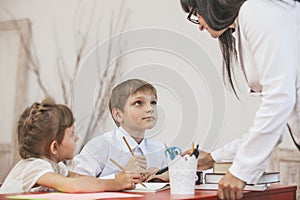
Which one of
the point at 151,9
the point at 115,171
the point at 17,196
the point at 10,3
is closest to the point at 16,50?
the point at 10,3

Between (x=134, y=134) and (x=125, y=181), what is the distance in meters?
0.16

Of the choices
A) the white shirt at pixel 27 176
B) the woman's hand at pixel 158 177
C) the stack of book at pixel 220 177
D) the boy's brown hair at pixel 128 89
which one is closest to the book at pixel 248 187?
the stack of book at pixel 220 177

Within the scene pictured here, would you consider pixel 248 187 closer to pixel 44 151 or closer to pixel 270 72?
pixel 270 72

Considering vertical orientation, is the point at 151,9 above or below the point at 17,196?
above

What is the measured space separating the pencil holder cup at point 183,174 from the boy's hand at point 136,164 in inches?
5.9

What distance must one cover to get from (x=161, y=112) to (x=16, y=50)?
9.08 ft

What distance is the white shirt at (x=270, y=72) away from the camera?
1066 mm

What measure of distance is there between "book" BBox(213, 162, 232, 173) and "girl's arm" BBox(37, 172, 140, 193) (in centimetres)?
30

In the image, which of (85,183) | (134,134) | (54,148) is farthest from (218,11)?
(54,148)

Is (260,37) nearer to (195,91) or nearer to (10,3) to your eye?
(195,91)

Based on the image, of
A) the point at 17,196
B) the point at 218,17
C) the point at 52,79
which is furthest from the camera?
the point at 52,79

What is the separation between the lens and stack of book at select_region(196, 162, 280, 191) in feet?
4.16

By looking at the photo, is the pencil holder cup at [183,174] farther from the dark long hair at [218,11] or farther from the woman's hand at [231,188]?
the dark long hair at [218,11]

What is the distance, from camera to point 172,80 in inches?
54.7
